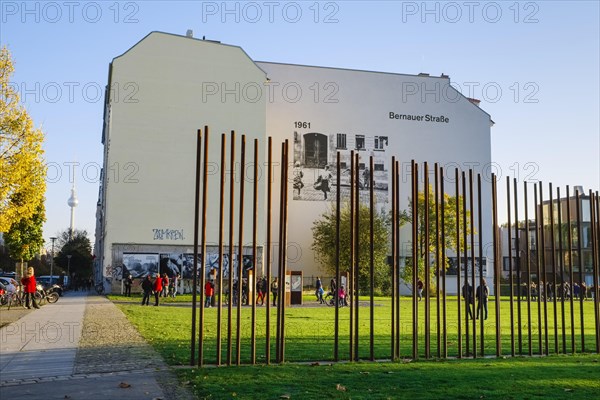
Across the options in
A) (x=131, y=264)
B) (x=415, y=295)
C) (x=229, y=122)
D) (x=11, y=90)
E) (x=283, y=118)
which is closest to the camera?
(x=415, y=295)

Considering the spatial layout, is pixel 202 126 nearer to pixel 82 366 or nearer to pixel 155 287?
pixel 155 287

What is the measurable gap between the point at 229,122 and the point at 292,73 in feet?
43.4

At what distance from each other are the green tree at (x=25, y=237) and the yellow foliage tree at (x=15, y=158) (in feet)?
36.8

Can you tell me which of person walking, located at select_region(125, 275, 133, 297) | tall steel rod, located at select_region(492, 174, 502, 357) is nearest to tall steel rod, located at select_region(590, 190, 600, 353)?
tall steel rod, located at select_region(492, 174, 502, 357)

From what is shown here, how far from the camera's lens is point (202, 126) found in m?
57.2

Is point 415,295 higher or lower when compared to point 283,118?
lower

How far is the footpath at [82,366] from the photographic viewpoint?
8.64 m

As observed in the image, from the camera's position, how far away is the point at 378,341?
16391mm

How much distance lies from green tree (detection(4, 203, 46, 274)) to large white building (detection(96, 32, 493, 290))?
338 inches

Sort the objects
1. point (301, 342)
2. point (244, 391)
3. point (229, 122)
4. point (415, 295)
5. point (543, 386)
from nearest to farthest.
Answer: point (244, 391), point (543, 386), point (415, 295), point (301, 342), point (229, 122)

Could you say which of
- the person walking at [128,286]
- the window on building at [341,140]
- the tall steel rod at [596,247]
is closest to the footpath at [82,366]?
the tall steel rod at [596,247]

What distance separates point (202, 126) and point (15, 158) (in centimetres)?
3198

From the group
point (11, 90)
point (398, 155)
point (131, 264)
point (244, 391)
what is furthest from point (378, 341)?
point (398, 155)

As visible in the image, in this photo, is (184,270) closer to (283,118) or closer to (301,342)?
(283,118)
